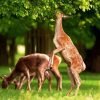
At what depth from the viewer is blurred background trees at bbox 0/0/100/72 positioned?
21.0 meters

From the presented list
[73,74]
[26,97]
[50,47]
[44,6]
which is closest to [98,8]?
[44,6]

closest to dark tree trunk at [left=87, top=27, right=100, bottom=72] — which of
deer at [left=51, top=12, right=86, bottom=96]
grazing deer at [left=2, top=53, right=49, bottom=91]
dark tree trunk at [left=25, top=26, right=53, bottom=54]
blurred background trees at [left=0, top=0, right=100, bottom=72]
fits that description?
blurred background trees at [left=0, top=0, right=100, bottom=72]

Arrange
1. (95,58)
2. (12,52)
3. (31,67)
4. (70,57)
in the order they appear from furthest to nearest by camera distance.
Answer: (12,52) → (95,58) → (31,67) → (70,57)

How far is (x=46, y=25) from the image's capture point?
40469 millimetres

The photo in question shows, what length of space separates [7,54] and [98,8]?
28.8m

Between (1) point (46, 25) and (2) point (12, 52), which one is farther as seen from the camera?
(2) point (12, 52)

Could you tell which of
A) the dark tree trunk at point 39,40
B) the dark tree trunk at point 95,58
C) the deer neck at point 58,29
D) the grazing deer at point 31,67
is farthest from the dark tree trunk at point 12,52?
the deer neck at point 58,29

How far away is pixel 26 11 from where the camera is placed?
68.4 feet

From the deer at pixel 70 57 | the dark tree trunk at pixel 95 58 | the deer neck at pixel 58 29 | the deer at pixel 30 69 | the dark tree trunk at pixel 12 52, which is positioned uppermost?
the deer neck at pixel 58 29

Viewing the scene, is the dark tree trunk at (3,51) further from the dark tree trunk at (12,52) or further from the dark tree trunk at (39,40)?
the dark tree trunk at (39,40)

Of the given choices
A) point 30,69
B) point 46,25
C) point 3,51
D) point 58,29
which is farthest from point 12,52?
point 58,29

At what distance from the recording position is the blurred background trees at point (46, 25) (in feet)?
68.8

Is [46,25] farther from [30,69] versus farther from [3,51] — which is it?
[30,69]

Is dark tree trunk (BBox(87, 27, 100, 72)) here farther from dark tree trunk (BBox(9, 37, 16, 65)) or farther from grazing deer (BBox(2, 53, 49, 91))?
grazing deer (BBox(2, 53, 49, 91))
